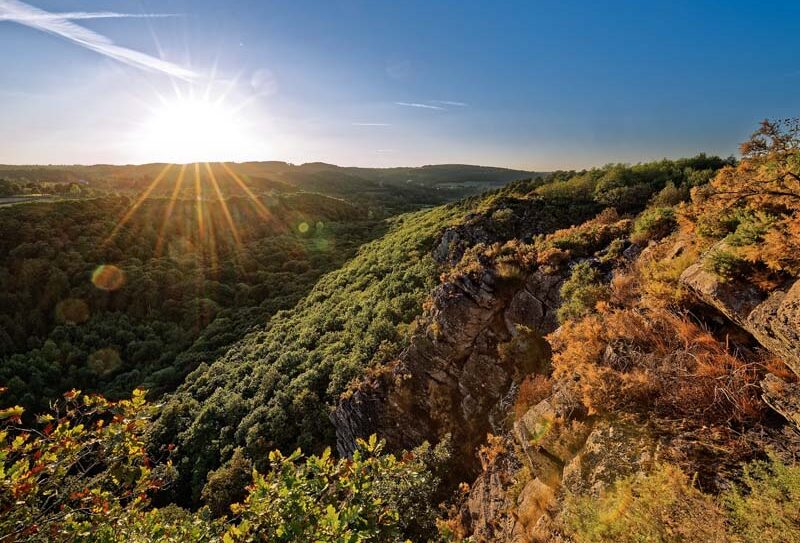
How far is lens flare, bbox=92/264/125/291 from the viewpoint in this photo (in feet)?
97.8

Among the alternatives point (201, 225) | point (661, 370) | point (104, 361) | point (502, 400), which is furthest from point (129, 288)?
point (661, 370)

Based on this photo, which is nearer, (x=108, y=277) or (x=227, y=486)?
(x=227, y=486)

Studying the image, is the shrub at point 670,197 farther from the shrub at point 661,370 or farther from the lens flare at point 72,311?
the lens flare at point 72,311

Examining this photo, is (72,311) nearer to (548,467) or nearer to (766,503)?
(548,467)

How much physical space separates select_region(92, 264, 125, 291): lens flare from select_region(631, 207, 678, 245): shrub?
37.1 m

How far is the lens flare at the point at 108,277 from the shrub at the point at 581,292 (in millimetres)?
35394

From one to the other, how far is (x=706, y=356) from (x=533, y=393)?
376 centimetres

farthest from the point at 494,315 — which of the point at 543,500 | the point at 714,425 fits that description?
the point at 714,425

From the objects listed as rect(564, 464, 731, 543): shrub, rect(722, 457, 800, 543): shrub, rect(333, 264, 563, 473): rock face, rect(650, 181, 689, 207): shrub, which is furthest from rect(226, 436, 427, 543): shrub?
rect(650, 181, 689, 207): shrub

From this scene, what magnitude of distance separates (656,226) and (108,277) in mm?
38988

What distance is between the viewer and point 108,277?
30.8 m

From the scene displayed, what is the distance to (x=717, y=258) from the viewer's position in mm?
5379

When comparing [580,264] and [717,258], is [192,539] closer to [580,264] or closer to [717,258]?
[717,258]

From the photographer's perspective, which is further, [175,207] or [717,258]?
[175,207]
